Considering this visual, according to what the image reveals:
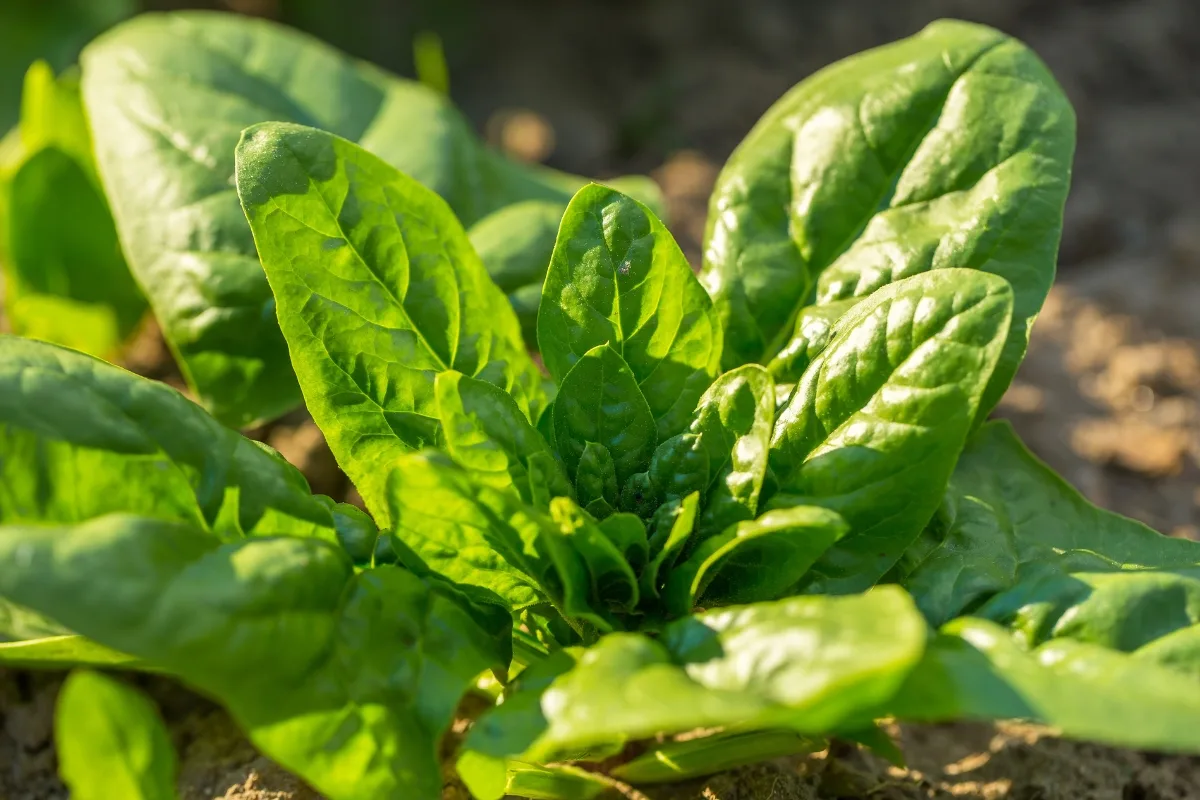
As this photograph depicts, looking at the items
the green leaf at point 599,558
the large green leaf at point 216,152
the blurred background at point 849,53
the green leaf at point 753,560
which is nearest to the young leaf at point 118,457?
the green leaf at point 599,558

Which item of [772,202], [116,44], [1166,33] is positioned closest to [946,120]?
[772,202]

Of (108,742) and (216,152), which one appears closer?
(108,742)

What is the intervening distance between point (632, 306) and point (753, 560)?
321mm

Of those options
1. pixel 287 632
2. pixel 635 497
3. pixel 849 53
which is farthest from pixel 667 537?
pixel 849 53

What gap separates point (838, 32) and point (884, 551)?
8.49 feet

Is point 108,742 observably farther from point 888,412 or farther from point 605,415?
point 888,412

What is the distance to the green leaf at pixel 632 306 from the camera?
4.08 feet

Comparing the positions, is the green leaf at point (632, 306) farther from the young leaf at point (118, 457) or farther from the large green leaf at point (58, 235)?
the large green leaf at point (58, 235)

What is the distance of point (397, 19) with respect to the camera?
3.46 m

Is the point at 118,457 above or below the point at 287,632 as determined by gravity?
above

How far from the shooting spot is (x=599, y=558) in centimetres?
114

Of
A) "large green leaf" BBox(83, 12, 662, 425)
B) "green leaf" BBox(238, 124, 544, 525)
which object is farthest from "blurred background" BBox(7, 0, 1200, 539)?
"green leaf" BBox(238, 124, 544, 525)

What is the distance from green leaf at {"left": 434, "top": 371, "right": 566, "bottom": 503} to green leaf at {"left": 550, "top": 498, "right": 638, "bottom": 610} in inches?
2.6

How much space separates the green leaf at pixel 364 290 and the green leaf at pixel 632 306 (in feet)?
0.34
